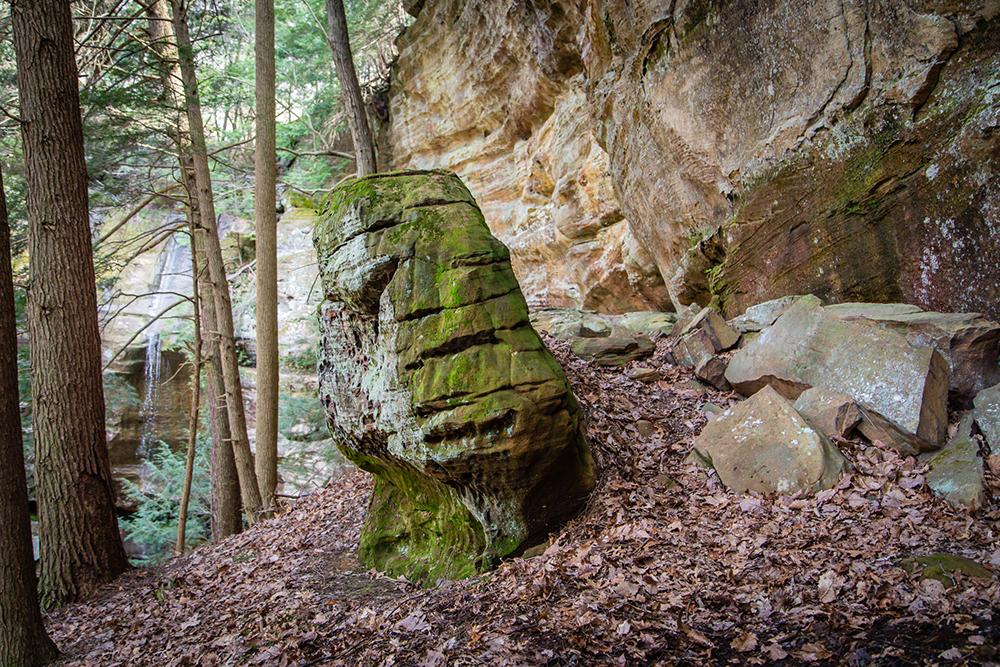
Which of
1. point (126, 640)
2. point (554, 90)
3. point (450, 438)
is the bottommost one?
point (126, 640)

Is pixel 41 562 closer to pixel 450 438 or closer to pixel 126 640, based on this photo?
pixel 126 640

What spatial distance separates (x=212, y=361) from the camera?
10.1 meters

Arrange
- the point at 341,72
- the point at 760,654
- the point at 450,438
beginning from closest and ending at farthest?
the point at 760,654 < the point at 450,438 < the point at 341,72

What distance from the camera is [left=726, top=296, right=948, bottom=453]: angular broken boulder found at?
5086mm

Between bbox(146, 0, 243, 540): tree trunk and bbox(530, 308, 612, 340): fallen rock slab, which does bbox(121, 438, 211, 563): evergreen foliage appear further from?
bbox(530, 308, 612, 340): fallen rock slab

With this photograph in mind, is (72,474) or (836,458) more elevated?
(72,474)

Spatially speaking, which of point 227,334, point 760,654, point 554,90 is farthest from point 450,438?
point 554,90

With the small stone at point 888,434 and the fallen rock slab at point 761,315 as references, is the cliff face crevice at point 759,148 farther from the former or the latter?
the small stone at point 888,434

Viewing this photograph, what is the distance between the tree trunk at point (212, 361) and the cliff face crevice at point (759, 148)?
742cm

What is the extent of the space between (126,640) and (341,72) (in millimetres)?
10595

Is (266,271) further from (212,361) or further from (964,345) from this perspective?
(964,345)

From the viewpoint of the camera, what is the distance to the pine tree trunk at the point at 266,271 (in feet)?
29.8

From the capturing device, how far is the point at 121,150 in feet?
32.3

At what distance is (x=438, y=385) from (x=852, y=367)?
4.11 meters
